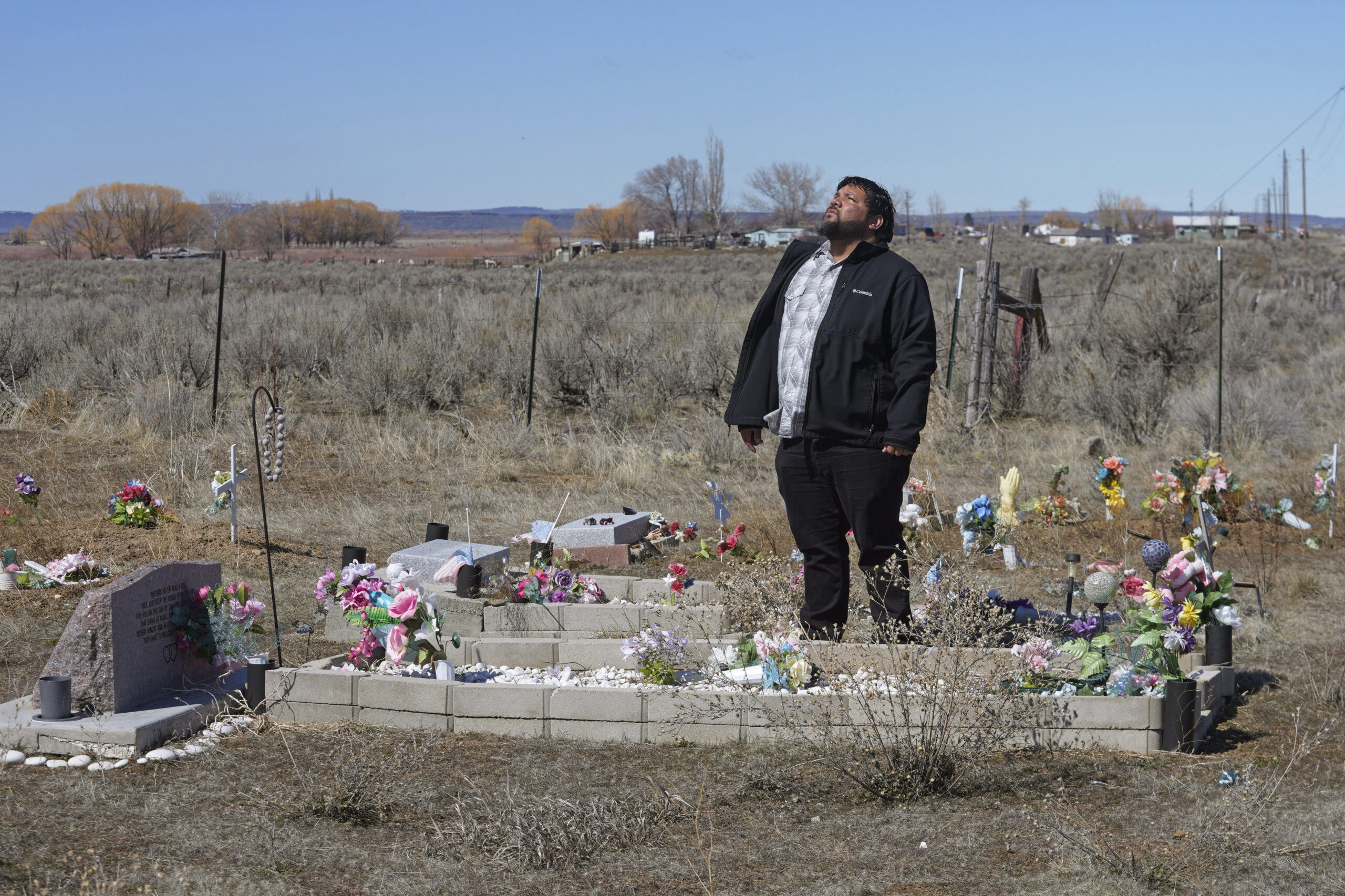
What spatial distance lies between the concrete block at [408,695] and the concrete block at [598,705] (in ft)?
1.32

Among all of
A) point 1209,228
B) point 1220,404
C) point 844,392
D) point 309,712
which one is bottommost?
point 309,712

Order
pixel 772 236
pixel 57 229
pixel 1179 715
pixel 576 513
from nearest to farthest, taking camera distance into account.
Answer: pixel 1179 715, pixel 576 513, pixel 57 229, pixel 772 236

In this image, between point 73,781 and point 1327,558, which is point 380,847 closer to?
point 73,781

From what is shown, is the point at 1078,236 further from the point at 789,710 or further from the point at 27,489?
the point at 789,710

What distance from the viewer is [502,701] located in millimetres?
4430

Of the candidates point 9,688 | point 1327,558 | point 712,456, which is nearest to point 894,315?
point 9,688

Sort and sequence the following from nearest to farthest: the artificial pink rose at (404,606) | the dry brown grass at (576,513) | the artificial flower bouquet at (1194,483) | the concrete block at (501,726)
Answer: the dry brown grass at (576,513) → the concrete block at (501,726) → the artificial pink rose at (404,606) → the artificial flower bouquet at (1194,483)

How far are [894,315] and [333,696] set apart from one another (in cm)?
254

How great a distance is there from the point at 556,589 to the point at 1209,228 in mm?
115937

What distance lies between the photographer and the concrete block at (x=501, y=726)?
441cm

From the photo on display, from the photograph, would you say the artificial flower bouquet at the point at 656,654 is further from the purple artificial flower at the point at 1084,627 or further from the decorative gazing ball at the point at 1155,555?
the decorative gazing ball at the point at 1155,555

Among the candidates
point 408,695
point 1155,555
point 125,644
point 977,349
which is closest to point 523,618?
point 408,695

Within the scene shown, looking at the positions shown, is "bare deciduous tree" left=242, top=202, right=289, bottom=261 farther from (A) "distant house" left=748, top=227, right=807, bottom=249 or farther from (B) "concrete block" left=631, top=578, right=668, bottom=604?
(B) "concrete block" left=631, top=578, right=668, bottom=604

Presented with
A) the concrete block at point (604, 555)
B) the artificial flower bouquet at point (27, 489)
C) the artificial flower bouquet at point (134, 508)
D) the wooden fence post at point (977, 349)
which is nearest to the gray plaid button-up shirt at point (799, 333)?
the concrete block at point (604, 555)
